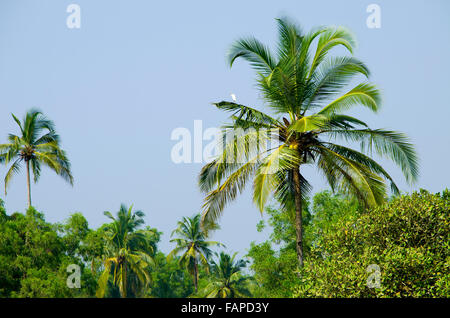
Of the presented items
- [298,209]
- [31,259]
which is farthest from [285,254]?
[298,209]

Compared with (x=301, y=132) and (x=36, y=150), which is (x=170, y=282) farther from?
(x=301, y=132)

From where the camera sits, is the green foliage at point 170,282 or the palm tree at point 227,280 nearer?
the palm tree at point 227,280

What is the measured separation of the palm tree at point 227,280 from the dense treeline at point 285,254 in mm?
82

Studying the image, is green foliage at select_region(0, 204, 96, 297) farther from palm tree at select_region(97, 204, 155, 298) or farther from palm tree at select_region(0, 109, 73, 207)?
palm tree at select_region(97, 204, 155, 298)

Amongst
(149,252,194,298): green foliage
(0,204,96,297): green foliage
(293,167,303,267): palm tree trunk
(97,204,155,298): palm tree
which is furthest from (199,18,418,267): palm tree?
(149,252,194,298): green foliage

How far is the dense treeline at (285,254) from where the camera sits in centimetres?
1154

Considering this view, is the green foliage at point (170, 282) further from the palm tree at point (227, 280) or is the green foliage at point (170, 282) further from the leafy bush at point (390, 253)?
the leafy bush at point (390, 253)

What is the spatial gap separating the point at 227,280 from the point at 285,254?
18.4m

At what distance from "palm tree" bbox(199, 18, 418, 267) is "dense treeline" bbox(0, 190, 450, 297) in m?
1.18

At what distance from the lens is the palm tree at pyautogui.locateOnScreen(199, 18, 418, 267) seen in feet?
47.1

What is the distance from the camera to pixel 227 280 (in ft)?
152

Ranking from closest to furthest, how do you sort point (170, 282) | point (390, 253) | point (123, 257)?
point (390, 253)
point (123, 257)
point (170, 282)

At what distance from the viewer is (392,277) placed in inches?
453

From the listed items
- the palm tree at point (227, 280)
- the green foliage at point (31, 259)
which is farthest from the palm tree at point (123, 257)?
the green foliage at point (31, 259)
